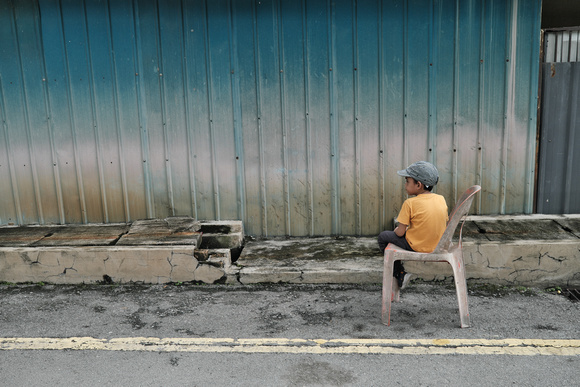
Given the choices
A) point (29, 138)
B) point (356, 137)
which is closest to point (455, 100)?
point (356, 137)

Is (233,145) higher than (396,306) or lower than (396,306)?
higher

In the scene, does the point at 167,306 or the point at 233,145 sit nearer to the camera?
the point at 167,306

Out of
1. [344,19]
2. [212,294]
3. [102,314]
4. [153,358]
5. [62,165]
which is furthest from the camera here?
Answer: [62,165]

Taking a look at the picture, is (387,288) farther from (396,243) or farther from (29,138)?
(29,138)

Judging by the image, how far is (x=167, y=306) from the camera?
15.9ft

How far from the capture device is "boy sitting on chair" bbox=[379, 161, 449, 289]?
13.4 ft

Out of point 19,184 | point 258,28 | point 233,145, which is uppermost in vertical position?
point 258,28

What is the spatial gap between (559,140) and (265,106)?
12.0 ft

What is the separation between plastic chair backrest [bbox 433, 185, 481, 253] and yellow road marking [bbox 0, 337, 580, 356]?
2.54 ft

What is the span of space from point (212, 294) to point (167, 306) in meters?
0.49

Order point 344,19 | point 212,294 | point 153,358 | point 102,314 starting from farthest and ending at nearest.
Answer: point 344,19 < point 212,294 < point 102,314 < point 153,358

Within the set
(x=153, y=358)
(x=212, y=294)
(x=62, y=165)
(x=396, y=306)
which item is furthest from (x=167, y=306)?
(x=62, y=165)

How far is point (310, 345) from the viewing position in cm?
399

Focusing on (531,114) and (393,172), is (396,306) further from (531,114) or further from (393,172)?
(531,114)
